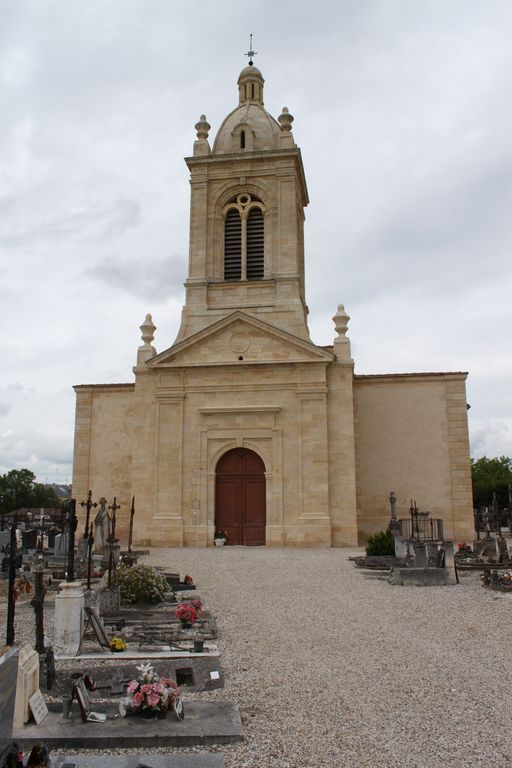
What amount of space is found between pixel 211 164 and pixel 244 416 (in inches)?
435

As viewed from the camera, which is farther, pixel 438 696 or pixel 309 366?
pixel 309 366

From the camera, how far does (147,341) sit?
25812 millimetres

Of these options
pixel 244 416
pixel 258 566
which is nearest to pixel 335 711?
pixel 258 566

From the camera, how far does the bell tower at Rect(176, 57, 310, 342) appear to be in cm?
2636

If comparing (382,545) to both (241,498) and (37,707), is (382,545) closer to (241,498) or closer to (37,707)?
(241,498)

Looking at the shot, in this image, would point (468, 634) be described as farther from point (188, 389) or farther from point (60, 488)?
point (60, 488)

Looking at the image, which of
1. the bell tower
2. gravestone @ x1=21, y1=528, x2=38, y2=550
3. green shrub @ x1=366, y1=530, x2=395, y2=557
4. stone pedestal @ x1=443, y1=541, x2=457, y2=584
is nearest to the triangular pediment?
the bell tower

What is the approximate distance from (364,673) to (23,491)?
5923 cm

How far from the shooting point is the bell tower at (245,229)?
26.4 m

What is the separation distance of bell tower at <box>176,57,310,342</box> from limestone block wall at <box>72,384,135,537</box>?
12.7 ft

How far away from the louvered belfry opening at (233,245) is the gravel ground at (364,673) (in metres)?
16.2

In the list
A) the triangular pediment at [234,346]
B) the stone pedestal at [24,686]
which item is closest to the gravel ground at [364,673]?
the stone pedestal at [24,686]

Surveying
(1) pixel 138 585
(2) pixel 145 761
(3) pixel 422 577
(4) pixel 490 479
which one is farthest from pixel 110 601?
(4) pixel 490 479

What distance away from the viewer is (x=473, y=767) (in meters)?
4.68
